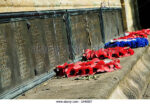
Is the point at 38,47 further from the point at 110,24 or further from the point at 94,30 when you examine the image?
the point at 110,24

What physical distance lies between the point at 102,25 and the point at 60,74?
462 centimetres

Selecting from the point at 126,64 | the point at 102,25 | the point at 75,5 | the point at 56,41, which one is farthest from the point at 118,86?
the point at 102,25

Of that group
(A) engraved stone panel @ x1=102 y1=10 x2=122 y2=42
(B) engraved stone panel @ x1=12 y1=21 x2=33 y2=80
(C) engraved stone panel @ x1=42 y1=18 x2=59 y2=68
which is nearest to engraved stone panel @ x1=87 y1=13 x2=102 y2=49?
(A) engraved stone panel @ x1=102 y1=10 x2=122 y2=42

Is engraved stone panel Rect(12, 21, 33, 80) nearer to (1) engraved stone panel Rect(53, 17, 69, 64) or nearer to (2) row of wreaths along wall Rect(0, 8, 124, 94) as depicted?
(2) row of wreaths along wall Rect(0, 8, 124, 94)

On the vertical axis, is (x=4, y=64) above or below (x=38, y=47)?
below

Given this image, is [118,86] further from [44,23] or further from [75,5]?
[75,5]

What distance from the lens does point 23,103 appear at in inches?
146

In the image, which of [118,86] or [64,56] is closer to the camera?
[118,86]

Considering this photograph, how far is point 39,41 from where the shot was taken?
19.0ft

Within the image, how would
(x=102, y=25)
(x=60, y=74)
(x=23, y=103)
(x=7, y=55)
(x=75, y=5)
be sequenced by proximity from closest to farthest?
(x=23, y=103) → (x=7, y=55) → (x=60, y=74) → (x=75, y=5) → (x=102, y=25)

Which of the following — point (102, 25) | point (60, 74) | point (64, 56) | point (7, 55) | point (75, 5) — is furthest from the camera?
point (102, 25)

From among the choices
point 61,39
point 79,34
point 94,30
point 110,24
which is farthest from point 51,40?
point 110,24

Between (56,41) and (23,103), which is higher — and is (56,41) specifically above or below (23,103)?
above

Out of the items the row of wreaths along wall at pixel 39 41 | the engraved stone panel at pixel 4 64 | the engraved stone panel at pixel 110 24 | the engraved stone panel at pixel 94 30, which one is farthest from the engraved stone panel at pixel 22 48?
the engraved stone panel at pixel 110 24
